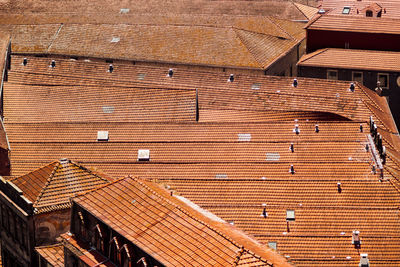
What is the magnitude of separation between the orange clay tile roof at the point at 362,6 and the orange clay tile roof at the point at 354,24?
2.46 m

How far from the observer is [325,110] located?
9869 centimetres

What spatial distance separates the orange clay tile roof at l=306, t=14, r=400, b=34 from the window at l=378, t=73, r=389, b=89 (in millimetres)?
6867

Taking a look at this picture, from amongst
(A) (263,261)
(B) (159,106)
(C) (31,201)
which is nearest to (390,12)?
(B) (159,106)

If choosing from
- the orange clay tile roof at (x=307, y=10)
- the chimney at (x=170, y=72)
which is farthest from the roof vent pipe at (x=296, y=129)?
the orange clay tile roof at (x=307, y=10)

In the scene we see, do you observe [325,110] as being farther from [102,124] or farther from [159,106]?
[102,124]

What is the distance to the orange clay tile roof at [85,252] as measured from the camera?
6003cm

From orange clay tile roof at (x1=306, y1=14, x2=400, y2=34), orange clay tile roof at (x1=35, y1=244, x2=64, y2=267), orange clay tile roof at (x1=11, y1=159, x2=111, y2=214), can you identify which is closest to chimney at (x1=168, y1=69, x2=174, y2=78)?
orange clay tile roof at (x1=306, y1=14, x2=400, y2=34)

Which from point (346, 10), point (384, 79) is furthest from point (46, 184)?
point (346, 10)

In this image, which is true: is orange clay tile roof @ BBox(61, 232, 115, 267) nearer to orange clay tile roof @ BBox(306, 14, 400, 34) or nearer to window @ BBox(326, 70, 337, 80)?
window @ BBox(326, 70, 337, 80)

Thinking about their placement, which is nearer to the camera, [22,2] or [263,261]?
[263,261]

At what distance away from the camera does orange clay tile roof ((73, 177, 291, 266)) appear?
5394cm

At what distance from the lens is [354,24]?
114875 millimetres

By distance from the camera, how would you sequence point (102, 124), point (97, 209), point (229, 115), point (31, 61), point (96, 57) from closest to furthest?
point (97, 209)
point (102, 124)
point (229, 115)
point (31, 61)
point (96, 57)

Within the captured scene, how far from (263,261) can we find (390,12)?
7154 cm
